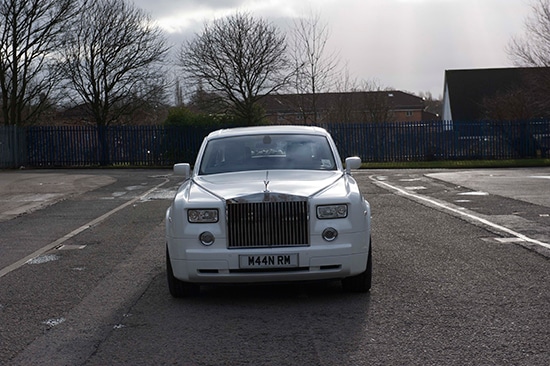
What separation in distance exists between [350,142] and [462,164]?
6354mm

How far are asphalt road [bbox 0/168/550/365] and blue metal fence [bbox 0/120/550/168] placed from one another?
87.7ft

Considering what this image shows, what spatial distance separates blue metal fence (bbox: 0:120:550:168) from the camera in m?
39.4

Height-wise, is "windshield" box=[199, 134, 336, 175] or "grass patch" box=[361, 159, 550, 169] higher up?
"windshield" box=[199, 134, 336, 175]

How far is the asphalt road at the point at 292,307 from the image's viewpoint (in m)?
5.57

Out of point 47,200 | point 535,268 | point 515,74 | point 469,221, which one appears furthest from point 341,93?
point 535,268

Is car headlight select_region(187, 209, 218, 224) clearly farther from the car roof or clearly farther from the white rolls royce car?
the car roof

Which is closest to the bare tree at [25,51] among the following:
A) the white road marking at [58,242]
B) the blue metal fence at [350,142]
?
the blue metal fence at [350,142]

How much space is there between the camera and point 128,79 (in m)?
45.4

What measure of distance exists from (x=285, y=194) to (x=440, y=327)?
1.83 meters

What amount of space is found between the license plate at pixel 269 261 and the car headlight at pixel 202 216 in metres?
0.43

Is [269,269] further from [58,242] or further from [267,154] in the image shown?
[58,242]

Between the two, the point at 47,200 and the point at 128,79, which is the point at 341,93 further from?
the point at 47,200

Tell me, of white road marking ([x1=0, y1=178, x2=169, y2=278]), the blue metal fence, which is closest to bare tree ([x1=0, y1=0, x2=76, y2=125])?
the blue metal fence

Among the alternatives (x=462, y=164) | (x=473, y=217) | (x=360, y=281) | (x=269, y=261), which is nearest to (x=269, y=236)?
(x=269, y=261)
